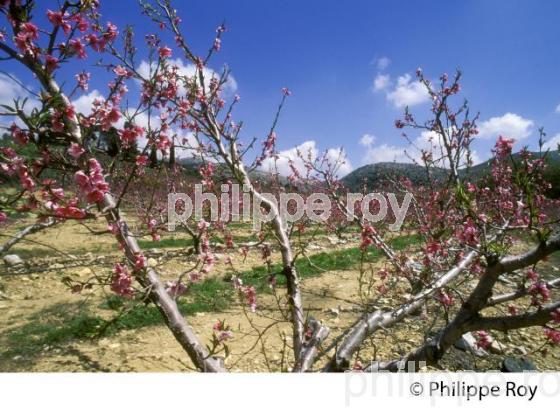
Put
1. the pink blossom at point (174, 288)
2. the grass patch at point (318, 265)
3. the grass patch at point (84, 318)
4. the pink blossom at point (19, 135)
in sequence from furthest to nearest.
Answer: the grass patch at point (318, 265), the grass patch at point (84, 318), the pink blossom at point (174, 288), the pink blossom at point (19, 135)

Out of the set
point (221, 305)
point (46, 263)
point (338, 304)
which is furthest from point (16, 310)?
point (338, 304)

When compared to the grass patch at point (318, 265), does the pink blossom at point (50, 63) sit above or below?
above

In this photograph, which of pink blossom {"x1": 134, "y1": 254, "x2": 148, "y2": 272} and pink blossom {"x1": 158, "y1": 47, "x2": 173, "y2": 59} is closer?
pink blossom {"x1": 134, "y1": 254, "x2": 148, "y2": 272}

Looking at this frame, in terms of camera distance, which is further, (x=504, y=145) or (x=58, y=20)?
(x=504, y=145)

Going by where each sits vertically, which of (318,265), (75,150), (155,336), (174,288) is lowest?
(155,336)

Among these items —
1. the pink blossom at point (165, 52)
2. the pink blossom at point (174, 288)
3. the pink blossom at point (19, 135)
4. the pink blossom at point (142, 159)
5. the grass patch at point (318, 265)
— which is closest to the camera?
the pink blossom at point (19, 135)

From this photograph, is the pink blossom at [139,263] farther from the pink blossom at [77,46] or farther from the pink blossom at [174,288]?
the pink blossom at [77,46]

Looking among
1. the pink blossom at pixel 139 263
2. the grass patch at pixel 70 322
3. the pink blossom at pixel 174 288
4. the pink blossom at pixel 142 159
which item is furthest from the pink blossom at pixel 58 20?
the grass patch at pixel 70 322

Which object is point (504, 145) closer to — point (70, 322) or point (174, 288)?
point (174, 288)

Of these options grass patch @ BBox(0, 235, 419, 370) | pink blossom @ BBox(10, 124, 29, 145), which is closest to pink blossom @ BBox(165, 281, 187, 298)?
grass patch @ BBox(0, 235, 419, 370)

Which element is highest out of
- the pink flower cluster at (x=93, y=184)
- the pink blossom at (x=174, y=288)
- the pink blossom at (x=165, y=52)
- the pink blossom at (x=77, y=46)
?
the pink blossom at (x=165, y=52)

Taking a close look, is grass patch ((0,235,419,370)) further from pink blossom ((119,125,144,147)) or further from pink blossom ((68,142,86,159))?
pink blossom ((68,142,86,159))

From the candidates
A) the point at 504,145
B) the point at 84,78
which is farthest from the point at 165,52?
the point at 504,145

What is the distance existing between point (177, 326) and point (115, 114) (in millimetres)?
1361
